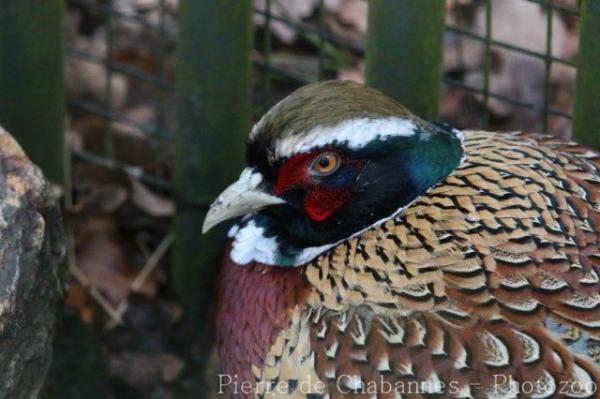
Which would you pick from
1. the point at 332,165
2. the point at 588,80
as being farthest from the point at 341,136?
the point at 588,80

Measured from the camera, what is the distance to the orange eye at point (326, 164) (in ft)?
11.8

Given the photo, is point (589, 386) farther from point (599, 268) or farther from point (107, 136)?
point (107, 136)

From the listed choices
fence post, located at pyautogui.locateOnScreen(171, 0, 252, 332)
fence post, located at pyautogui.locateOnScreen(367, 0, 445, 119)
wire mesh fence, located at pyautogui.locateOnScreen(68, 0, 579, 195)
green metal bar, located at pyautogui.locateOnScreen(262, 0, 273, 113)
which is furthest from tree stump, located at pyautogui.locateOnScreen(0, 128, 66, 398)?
wire mesh fence, located at pyautogui.locateOnScreen(68, 0, 579, 195)

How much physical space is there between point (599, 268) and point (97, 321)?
210 cm

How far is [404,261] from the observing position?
361cm

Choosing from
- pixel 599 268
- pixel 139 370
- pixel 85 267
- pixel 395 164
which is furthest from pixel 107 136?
pixel 599 268

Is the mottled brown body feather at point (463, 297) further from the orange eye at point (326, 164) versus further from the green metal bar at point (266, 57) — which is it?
the green metal bar at point (266, 57)

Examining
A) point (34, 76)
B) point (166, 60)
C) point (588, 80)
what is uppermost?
point (588, 80)

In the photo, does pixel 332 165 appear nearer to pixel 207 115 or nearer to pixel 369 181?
pixel 369 181

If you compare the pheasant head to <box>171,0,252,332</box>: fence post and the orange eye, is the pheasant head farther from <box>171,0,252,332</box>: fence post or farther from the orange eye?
<box>171,0,252,332</box>: fence post

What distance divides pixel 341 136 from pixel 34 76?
4.94 feet

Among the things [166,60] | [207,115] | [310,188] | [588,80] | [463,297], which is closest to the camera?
[463,297]

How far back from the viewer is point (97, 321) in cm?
512

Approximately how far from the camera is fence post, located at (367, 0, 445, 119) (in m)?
4.25
